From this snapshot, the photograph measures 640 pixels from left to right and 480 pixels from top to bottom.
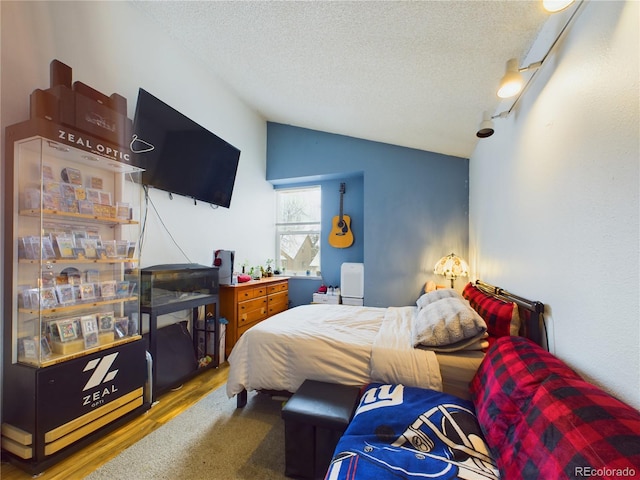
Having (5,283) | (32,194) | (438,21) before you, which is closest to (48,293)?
(5,283)

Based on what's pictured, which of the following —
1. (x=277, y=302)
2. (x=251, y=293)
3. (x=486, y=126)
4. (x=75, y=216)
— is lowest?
(x=277, y=302)

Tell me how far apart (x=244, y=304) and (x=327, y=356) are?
5.48ft

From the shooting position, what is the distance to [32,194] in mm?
1589

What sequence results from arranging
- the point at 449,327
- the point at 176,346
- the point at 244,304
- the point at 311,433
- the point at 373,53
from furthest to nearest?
the point at 244,304 → the point at 176,346 → the point at 373,53 → the point at 449,327 → the point at 311,433

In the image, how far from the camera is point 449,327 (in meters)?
1.62

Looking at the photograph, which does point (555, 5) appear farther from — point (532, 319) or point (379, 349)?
point (379, 349)

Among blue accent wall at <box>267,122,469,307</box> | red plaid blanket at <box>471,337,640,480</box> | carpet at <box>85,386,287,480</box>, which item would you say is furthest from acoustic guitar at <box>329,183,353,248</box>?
red plaid blanket at <box>471,337,640,480</box>

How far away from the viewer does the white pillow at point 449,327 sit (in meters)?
1.59

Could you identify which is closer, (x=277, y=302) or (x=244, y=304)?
(x=244, y=304)

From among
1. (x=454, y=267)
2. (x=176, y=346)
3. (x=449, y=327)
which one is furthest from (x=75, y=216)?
(x=454, y=267)

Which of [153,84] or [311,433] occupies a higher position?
[153,84]

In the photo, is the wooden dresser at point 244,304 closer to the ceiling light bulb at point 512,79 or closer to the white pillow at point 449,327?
the white pillow at point 449,327

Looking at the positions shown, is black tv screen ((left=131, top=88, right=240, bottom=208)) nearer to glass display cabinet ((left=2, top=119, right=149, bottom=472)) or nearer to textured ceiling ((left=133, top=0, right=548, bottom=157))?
glass display cabinet ((left=2, top=119, right=149, bottom=472))

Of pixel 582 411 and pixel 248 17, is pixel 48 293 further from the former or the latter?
pixel 582 411
